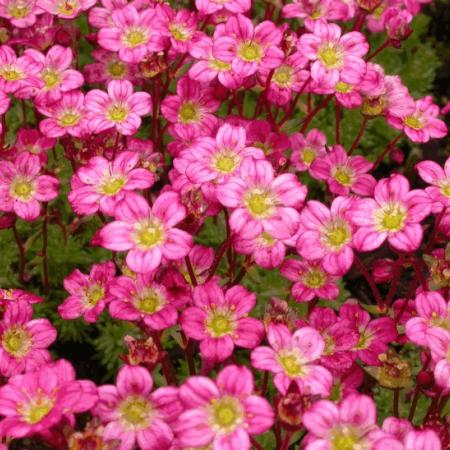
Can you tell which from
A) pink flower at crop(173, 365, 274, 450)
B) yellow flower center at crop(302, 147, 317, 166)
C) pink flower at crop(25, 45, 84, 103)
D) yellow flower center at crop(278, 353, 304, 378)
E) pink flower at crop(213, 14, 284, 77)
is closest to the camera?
pink flower at crop(173, 365, 274, 450)

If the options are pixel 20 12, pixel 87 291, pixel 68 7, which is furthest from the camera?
pixel 20 12

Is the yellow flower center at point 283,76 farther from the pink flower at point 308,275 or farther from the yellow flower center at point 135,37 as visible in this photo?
the pink flower at point 308,275

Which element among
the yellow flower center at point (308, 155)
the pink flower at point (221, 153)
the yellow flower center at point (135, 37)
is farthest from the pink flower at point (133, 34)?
the yellow flower center at point (308, 155)

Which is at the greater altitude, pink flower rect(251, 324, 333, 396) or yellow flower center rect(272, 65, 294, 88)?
yellow flower center rect(272, 65, 294, 88)

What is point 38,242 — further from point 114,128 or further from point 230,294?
point 230,294

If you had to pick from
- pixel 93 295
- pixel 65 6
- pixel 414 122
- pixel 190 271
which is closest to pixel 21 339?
pixel 93 295

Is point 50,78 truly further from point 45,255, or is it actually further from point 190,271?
point 190,271

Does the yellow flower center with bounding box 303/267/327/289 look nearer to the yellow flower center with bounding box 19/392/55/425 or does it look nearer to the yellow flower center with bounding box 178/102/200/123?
the yellow flower center with bounding box 178/102/200/123

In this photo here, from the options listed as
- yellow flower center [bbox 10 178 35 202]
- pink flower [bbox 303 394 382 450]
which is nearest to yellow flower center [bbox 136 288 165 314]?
pink flower [bbox 303 394 382 450]
